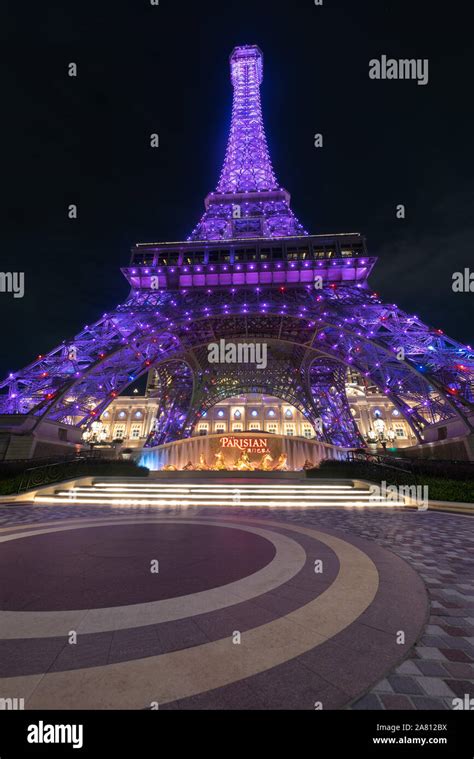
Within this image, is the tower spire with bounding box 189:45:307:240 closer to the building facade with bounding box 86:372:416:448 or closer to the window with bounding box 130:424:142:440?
the building facade with bounding box 86:372:416:448

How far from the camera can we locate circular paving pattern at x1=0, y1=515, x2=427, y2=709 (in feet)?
9.20

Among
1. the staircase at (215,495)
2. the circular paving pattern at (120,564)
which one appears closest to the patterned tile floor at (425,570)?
the staircase at (215,495)

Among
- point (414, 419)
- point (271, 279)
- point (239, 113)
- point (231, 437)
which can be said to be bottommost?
point (231, 437)

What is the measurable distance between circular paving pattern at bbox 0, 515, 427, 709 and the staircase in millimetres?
8844

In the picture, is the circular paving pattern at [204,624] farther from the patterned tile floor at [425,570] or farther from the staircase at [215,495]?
the staircase at [215,495]

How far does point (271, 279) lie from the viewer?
37125mm

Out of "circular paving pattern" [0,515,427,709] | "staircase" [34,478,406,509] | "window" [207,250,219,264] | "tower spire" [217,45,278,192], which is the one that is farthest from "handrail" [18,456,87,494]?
"tower spire" [217,45,278,192]

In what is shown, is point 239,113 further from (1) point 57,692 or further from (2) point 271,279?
(1) point 57,692

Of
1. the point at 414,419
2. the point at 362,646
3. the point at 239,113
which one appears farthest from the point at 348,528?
the point at 239,113

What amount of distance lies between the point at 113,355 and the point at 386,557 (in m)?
27.6

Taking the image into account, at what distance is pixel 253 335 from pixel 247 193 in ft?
76.8
